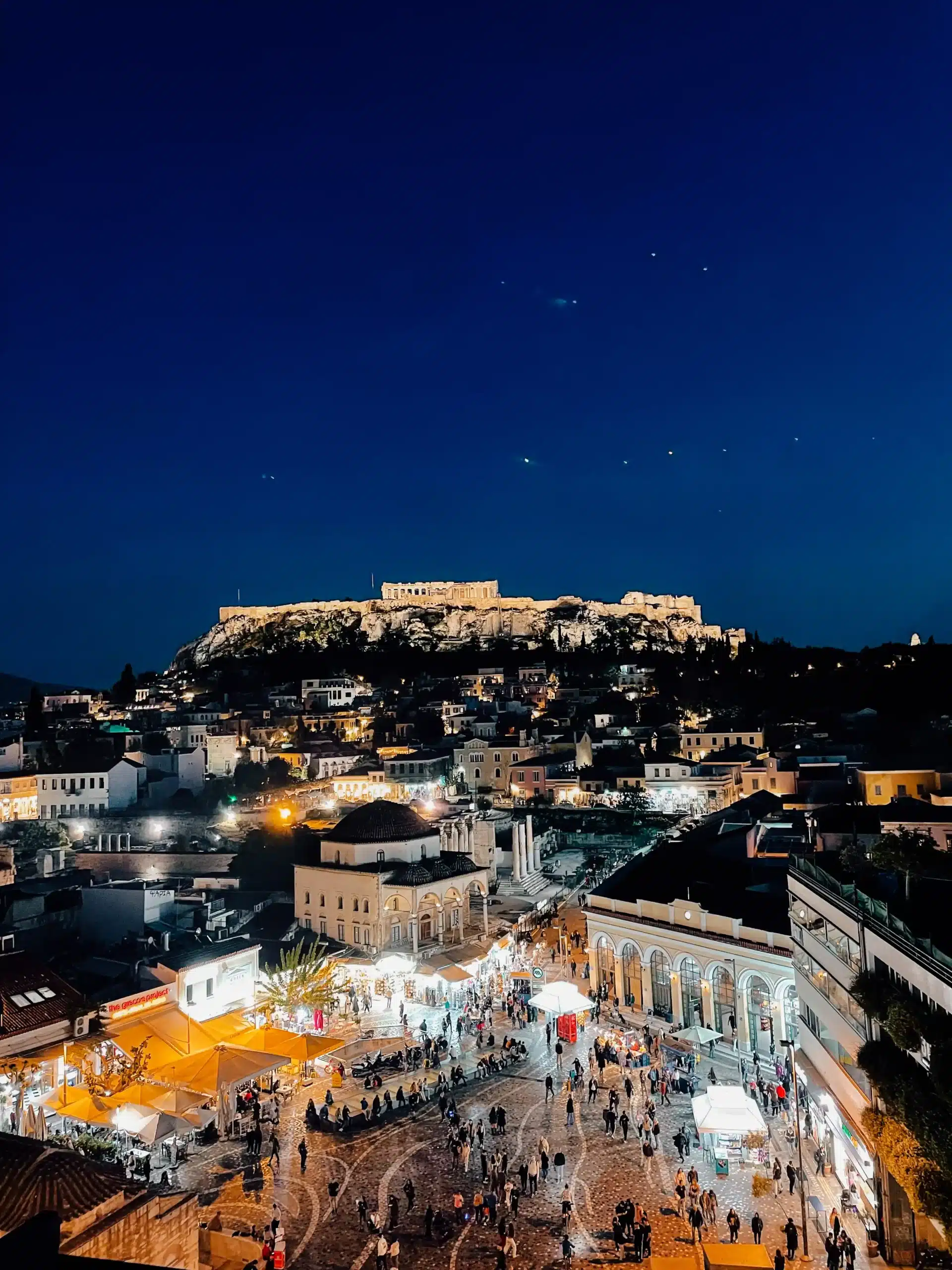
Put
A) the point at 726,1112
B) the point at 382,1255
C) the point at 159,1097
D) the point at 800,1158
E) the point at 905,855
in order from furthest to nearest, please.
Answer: the point at 159,1097 < the point at 726,1112 < the point at 905,855 < the point at 800,1158 < the point at 382,1255

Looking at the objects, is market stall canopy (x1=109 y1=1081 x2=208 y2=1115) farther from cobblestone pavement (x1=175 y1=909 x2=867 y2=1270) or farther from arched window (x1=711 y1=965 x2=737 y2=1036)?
arched window (x1=711 y1=965 x2=737 y2=1036)

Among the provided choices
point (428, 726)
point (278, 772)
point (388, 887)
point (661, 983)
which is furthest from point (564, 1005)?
point (428, 726)

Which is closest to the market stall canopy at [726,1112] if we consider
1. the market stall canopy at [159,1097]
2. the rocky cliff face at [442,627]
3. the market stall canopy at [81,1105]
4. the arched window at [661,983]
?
the arched window at [661,983]

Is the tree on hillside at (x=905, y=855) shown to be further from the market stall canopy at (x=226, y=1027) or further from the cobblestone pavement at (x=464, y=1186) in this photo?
the market stall canopy at (x=226, y=1027)

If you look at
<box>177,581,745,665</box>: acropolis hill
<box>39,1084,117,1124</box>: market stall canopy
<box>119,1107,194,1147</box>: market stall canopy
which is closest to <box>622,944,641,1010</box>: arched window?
<box>119,1107,194,1147</box>: market stall canopy

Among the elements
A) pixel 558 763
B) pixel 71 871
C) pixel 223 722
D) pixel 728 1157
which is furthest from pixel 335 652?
pixel 728 1157

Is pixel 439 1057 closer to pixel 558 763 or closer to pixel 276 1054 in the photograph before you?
pixel 276 1054

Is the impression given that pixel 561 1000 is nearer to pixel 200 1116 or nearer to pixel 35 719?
pixel 200 1116
